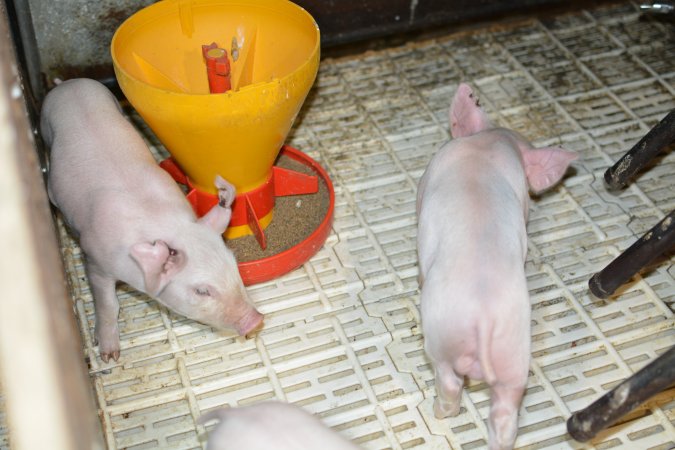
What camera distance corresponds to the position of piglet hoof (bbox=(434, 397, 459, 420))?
219cm

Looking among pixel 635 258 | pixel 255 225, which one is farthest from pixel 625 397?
pixel 255 225

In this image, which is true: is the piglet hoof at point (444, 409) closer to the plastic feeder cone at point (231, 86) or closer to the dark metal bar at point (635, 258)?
the dark metal bar at point (635, 258)

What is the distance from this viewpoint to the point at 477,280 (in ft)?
6.32

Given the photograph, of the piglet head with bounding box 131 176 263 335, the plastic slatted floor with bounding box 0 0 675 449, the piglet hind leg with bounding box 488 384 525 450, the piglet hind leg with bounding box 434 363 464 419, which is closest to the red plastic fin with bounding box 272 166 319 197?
the plastic slatted floor with bounding box 0 0 675 449

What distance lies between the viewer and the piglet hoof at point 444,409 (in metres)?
2.19

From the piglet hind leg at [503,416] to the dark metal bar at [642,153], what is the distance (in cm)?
105

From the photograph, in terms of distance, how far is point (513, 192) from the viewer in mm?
2264

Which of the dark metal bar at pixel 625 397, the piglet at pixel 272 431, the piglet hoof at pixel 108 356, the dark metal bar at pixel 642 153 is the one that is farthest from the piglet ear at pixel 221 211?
the dark metal bar at pixel 642 153

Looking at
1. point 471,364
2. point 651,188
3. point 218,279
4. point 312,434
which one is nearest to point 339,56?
point 651,188

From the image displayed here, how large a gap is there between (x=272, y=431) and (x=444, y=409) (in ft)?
2.08

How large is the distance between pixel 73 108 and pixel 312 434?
4.23 feet

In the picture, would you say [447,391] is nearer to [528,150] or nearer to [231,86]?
[528,150]

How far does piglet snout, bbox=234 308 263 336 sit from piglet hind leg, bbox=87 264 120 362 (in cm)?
36

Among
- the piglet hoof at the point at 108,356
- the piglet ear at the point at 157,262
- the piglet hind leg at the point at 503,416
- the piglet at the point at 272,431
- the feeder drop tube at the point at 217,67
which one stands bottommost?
the piglet hoof at the point at 108,356
